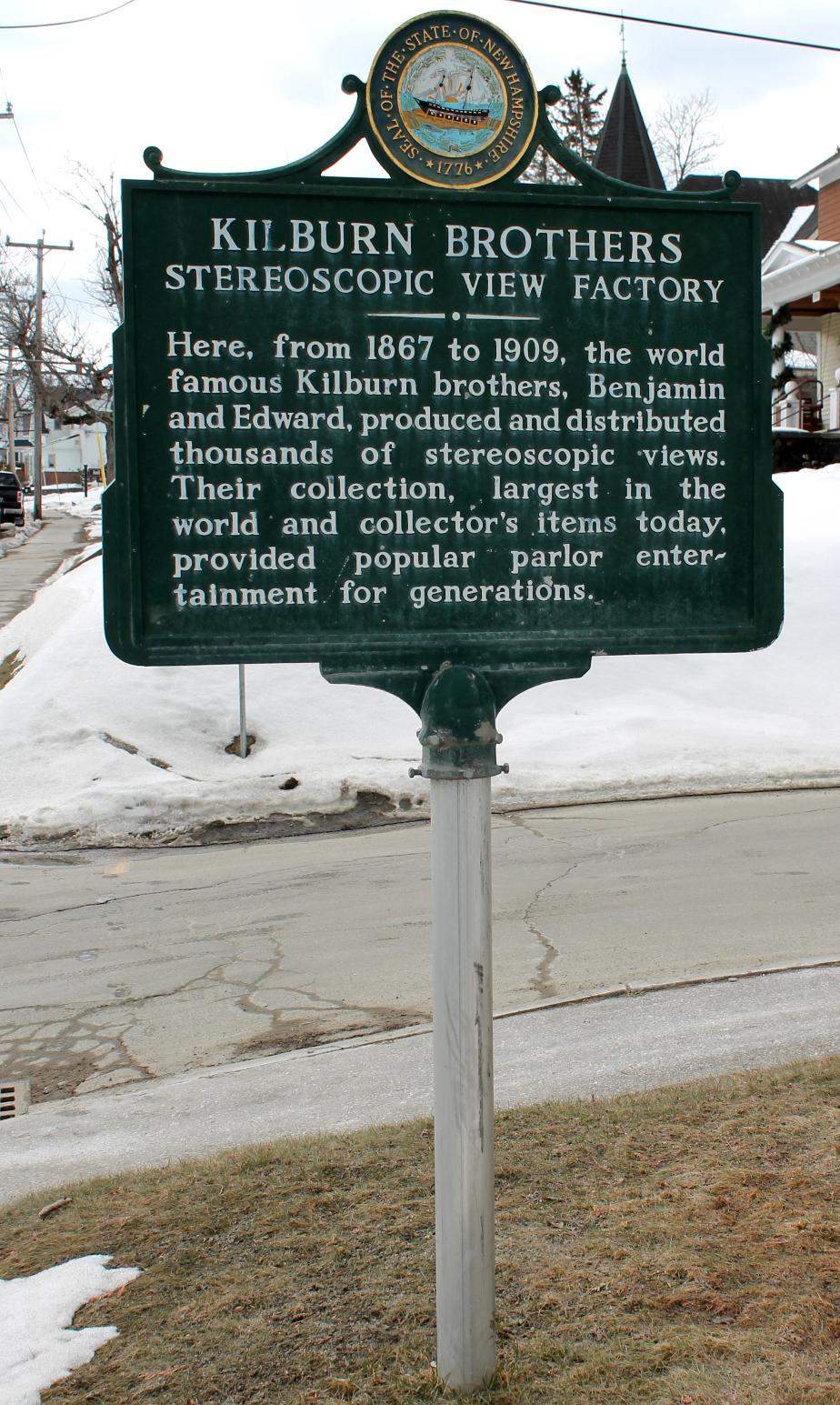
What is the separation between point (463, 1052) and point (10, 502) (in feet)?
144

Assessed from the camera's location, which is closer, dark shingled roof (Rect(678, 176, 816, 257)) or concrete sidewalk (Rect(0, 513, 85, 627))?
concrete sidewalk (Rect(0, 513, 85, 627))

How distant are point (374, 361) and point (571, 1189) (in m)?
2.67

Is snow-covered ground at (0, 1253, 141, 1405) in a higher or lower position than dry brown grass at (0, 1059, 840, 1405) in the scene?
lower

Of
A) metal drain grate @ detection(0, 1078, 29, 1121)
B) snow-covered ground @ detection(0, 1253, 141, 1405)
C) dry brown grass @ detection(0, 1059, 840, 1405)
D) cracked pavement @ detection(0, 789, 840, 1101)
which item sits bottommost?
metal drain grate @ detection(0, 1078, 29, 1121)

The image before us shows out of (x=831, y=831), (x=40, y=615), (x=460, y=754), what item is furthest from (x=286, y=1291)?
(x=40, y=615)

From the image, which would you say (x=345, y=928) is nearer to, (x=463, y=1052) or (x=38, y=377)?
(x=463, y=1052)

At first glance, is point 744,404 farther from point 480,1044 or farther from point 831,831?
point 831,831

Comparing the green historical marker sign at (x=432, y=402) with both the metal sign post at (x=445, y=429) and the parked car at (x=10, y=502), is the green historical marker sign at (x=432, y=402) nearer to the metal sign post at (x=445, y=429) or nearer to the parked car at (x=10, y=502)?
the metal sign post at (x=445, y=429)

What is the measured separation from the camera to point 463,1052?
3029 mm

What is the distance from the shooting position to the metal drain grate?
6062 millimetres

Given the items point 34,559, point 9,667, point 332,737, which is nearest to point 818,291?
point 332,737

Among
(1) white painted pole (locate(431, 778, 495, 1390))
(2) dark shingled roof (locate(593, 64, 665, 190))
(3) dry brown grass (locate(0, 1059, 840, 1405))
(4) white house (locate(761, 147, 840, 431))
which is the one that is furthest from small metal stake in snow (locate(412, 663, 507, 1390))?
(2) dark shingled roof (locate(593, 64, 665, 190))

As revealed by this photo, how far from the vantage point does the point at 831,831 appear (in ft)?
36.5

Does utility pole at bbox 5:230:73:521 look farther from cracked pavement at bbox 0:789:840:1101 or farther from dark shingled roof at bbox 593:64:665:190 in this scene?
cracked pavement at bbox 0:789:840:1101
